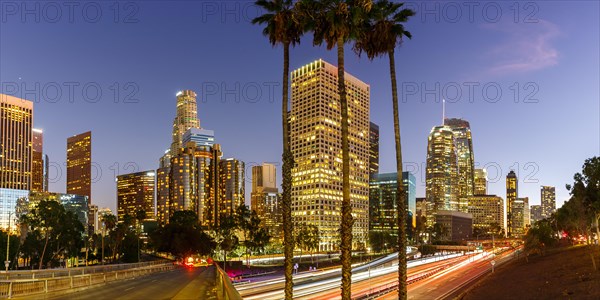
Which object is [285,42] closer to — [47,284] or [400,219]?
[400,219]

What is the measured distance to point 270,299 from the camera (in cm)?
5147

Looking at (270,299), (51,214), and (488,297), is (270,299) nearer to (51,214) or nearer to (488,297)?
(488,297)

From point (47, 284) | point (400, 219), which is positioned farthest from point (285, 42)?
point (47, 284)

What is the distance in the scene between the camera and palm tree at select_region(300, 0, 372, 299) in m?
29.2

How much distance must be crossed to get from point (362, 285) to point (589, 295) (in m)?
34.5

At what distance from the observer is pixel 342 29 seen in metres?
30.3

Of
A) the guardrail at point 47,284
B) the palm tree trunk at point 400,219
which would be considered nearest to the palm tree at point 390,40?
the palm tree trunk at point 400,219

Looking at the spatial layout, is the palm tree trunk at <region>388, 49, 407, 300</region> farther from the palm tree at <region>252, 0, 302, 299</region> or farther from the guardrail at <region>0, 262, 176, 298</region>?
the guardrail at <region>0, 262, 176, 298</region>

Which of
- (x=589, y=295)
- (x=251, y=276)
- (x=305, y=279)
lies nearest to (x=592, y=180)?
(x=589, y=295)

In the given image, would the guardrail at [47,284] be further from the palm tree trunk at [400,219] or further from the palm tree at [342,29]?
the palm tree trunk at [400,219]

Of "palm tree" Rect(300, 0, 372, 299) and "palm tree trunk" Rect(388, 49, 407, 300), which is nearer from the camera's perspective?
"palm tree" Rect(300, 0, 372, 299)

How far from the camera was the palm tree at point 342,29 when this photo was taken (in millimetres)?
29203

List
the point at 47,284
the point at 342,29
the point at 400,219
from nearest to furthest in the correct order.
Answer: the point at 342,29, the point at 400,219, the point at 47,284

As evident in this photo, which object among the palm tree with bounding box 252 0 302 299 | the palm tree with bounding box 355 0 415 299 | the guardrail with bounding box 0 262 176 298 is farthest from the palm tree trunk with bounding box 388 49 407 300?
the guardrail with bounding box 0 262 176 298
